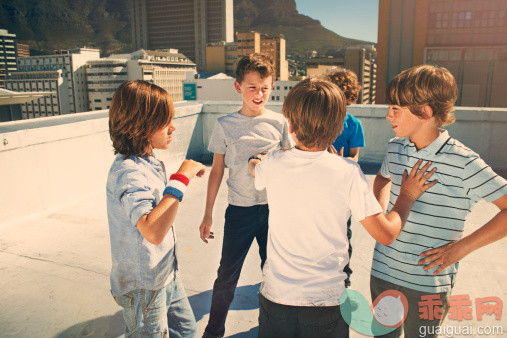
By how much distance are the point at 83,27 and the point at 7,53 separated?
2314 inches

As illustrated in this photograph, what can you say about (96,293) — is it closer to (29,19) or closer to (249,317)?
(249,317)

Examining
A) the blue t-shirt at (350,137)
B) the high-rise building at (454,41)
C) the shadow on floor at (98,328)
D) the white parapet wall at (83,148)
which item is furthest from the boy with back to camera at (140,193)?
the high-rise building at (454,41)

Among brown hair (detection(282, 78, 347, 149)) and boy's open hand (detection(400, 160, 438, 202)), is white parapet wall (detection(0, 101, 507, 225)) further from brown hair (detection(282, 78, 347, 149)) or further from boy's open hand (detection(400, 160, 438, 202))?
boy's open hand (detection(400, 160, 438, 202))

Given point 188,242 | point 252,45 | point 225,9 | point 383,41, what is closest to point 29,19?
point 225,9

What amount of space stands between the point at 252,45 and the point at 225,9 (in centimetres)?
3807

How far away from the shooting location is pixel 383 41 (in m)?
28.1

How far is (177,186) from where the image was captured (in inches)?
53.9

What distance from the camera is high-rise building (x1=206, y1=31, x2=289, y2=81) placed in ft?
348

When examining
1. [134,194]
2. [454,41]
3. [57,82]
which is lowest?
[134,194]

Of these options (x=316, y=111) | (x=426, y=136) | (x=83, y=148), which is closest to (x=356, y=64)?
(x=83, y=148)

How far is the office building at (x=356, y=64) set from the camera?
3526 inches

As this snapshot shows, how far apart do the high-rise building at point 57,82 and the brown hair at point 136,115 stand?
113530 millimetres
